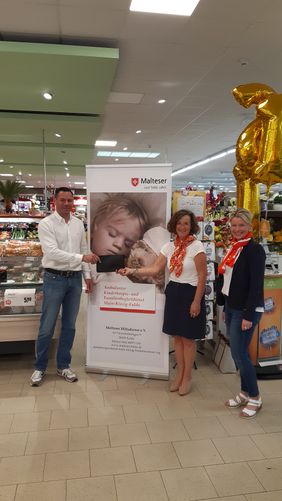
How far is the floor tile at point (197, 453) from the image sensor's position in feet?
7.23

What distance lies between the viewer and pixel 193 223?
2.88 m

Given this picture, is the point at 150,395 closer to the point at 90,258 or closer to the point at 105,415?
the point at 105,415

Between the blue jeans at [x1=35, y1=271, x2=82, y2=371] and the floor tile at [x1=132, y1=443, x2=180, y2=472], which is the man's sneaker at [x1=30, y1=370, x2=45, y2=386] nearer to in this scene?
the blue jeans at [x1=35, y1=271, x2=82, y2=371]

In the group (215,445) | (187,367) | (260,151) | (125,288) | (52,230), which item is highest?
(260,151)

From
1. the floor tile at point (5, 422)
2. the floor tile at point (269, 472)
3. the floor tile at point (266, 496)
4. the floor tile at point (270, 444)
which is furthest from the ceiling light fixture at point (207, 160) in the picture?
the floor tile at point (266, 496)

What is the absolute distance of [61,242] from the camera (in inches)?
122

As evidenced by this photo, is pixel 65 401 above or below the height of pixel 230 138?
below

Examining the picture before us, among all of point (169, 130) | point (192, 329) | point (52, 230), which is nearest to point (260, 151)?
point (192, 329)

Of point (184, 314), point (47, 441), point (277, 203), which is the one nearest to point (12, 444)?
point (47, 441)

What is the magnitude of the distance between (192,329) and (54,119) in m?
5.06

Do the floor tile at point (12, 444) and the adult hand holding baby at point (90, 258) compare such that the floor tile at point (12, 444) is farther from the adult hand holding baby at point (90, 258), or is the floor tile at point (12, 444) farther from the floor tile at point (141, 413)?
the adult hand holding baby at point (90, 258)

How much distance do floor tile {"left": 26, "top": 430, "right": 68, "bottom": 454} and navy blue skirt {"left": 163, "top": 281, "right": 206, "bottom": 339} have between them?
1.15 meters

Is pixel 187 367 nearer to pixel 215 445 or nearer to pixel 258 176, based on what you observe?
pixel 215 445

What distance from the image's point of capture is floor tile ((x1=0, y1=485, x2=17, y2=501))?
1.90 meters
